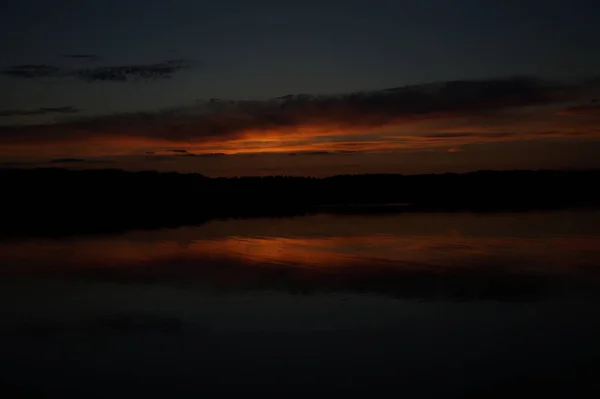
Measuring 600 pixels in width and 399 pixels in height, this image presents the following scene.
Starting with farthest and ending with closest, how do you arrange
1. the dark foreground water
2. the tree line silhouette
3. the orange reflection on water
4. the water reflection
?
the tree line silhouette
the orange reflection on water
the water reflection
the dark foreground water

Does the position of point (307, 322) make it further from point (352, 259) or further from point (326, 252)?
point (326, 252)

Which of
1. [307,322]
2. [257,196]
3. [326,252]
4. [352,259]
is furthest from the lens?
[257,196]

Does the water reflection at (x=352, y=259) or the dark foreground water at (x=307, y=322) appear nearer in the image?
the dark foreground water at (x=307, y=322)

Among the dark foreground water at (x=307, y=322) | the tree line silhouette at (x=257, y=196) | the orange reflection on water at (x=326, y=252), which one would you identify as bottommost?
the dark foreground water at (x=307, y=322)

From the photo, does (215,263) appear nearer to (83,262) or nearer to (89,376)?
(83,262)

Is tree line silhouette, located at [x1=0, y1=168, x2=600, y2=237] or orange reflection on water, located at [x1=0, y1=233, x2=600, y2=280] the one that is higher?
tree line silhouette, located at [x1=0, y1=168, x2=600, y2=237]

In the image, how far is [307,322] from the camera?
1028 cm

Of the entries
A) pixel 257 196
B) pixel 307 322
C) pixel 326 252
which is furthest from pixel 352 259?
pixel 257 196

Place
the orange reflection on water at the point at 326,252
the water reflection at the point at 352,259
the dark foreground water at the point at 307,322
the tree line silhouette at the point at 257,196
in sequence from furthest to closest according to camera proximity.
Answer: the tree line silhouette at the point at 257,196, the orange reflection on water at the point at 326,252, the water reflection at the point at 352,259, the dark foreground water at the point at 307,322

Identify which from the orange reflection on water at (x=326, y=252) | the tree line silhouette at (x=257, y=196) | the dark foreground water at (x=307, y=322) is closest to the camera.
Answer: the dark foreground water at (x=307, y=322)

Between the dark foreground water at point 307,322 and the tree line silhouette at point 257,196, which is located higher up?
the tree line silhouette at point 257,196

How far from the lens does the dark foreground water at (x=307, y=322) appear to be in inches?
305

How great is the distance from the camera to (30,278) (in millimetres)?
14930

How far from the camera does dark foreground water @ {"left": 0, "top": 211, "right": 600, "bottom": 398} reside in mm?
7742
